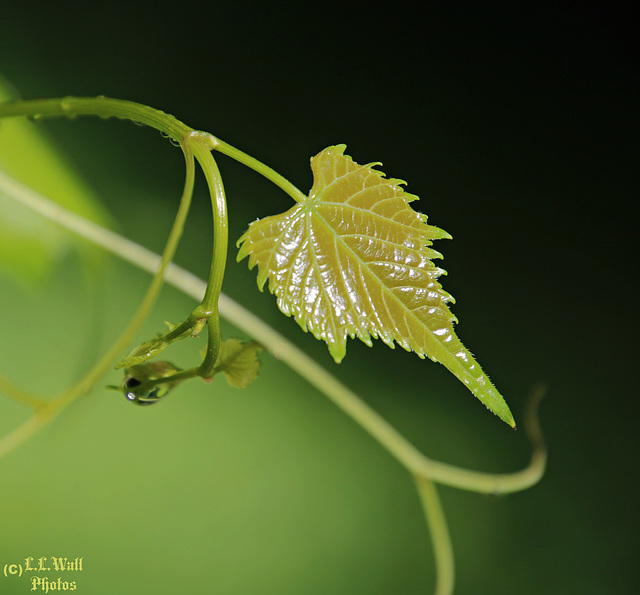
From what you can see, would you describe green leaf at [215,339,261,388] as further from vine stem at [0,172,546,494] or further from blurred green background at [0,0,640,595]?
blurred green background at [0,0,640,595]

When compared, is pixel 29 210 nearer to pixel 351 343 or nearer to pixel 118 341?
pixel 118 341

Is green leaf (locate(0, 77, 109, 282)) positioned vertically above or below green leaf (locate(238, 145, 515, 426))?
above

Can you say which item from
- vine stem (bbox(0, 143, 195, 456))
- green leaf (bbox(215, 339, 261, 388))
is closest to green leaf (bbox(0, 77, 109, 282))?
vine stem (bbox(0, 143, 195, 456))

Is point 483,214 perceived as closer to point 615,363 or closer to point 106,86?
point 615,363

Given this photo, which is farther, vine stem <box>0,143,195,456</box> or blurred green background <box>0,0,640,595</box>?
blurred green background <box>0,0,640,595</box>

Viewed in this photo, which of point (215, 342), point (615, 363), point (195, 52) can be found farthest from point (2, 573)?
point (615, 363)

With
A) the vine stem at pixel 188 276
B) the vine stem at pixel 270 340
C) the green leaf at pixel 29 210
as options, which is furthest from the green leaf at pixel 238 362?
the green leaf at pixel 29 210
